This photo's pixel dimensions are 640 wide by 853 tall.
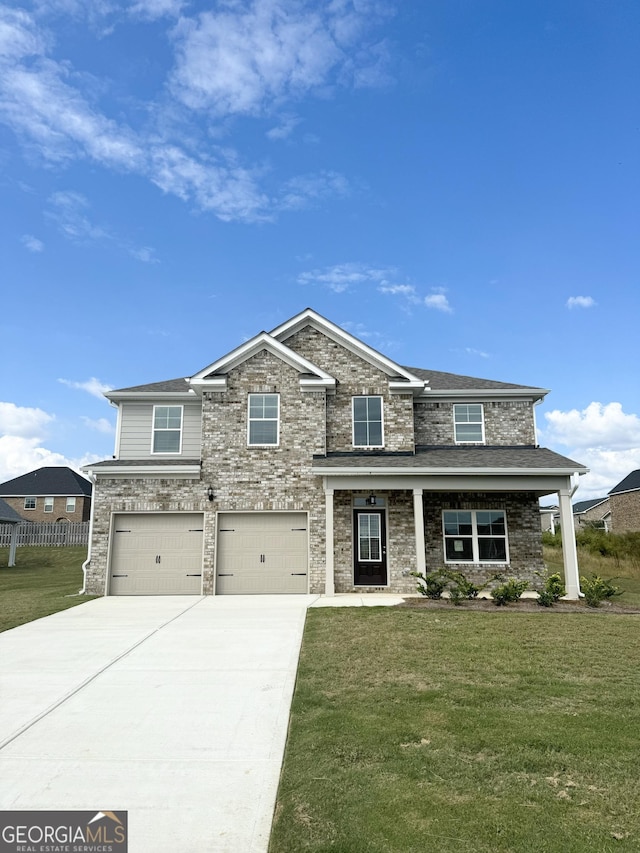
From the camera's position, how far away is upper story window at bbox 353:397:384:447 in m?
16.5

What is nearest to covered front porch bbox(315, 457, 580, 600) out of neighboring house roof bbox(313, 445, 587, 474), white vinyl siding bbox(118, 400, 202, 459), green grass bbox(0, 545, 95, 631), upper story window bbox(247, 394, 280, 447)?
neighboring house roof bbox(313, 445, 587, 474)

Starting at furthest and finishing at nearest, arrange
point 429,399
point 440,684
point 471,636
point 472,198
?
point 472,198 < point 429,399 < point 471,636 < point 440,684

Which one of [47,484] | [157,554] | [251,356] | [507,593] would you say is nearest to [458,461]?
[507,593]

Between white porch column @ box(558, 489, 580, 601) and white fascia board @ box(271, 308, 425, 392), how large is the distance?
5282 mm

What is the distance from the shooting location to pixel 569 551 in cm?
1427

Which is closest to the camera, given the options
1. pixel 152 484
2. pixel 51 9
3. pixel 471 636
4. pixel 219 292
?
pixel 471 636

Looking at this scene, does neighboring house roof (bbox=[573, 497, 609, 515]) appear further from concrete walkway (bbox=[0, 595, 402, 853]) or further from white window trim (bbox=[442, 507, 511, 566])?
concrete walkway (bbox=[0, 595, 402, 853])

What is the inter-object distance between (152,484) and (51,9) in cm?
1228

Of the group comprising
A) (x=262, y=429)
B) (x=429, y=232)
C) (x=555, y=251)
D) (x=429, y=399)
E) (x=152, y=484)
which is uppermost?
(x=429, y=232)

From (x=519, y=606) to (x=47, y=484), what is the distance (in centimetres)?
4247

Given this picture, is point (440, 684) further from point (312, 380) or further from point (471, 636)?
point (312, 380)

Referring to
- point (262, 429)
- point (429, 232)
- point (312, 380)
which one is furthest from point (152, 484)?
point (429, 232)

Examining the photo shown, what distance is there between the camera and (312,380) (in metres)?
16.0

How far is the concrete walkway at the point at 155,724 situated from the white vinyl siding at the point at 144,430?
21.8 ft
